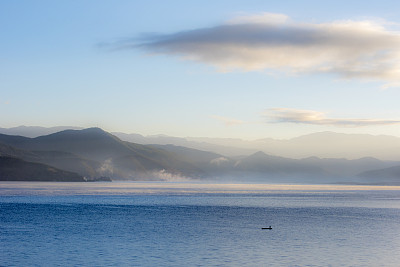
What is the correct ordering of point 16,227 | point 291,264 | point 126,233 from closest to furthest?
point 291,264, point 126,233, point 16,227

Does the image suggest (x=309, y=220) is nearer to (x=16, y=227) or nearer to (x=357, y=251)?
(x=357, y=251)

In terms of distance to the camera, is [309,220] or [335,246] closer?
[335,246]

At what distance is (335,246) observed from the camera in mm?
69250

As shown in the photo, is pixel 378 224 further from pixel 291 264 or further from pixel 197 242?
pixel 291 264

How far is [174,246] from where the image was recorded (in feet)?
224

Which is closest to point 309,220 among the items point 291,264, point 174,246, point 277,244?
point 277,244

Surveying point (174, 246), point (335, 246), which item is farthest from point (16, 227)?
point (335, 246)

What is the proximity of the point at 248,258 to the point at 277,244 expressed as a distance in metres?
12.7

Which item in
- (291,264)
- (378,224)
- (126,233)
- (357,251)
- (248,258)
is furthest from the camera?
(378,224)

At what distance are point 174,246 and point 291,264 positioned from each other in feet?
58.6

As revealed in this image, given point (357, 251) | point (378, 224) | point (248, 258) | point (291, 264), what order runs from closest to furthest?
point (291, 264) < point (248, 258) < point (357, 251) < point (378, 224)

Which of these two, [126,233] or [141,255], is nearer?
[141,255]

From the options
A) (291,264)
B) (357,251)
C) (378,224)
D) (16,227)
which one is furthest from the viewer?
(378,224)

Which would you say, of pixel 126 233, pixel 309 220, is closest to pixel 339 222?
pixel 309 220
